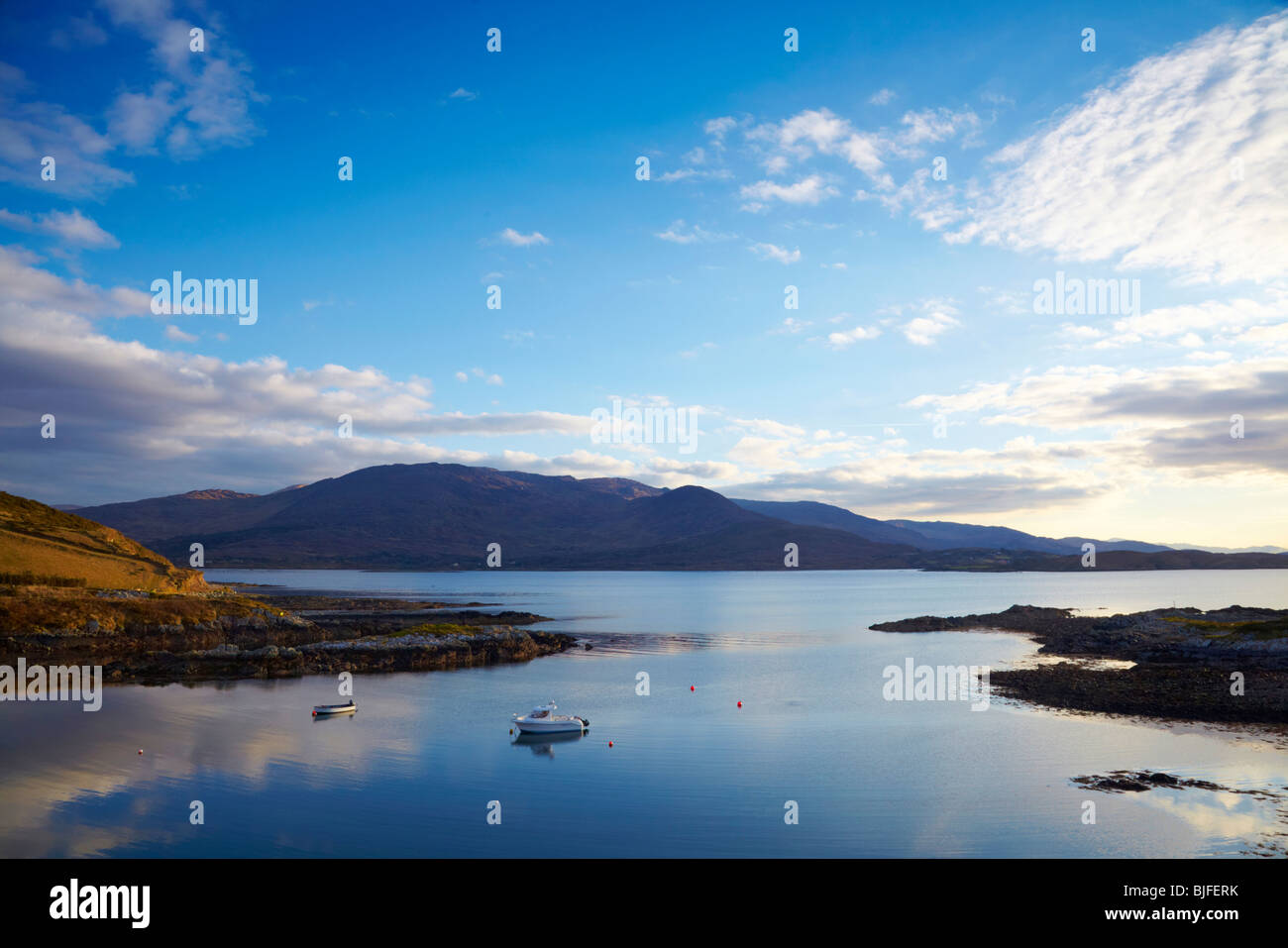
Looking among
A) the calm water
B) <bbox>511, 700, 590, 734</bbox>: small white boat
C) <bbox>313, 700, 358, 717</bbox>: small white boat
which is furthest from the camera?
<bbox>313, 700, 358, 717</bbox>: small white boat

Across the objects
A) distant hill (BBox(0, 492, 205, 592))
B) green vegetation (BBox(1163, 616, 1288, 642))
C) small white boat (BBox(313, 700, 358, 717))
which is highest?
distant hill (BBox(0, 492, 205, 592))

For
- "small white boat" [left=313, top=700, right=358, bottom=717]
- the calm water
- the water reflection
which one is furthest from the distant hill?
the water reflection

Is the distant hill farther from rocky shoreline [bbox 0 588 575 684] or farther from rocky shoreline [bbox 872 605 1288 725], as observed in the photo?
rocky shoreline [bbox 872 605 1288 725]

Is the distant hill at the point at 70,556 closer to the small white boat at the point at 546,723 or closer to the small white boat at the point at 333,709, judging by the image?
the small white boat at the point at 333,709

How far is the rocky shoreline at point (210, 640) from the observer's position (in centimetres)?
5666

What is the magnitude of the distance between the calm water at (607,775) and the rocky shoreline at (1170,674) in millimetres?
3835

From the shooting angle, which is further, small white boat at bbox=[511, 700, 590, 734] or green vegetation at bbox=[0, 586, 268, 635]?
green vegetation at bbox=[0, 586, 268, 635]

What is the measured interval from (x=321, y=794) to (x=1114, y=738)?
35.2 meters

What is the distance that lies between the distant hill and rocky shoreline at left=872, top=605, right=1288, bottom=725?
8193cm

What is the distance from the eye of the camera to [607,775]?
31.6 m

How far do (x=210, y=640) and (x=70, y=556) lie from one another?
73.7ft

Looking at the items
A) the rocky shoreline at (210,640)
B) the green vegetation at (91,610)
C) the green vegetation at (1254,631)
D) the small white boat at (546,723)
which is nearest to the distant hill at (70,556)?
the green vegetation at (91,610)

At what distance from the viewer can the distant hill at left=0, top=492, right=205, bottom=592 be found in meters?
70.5
